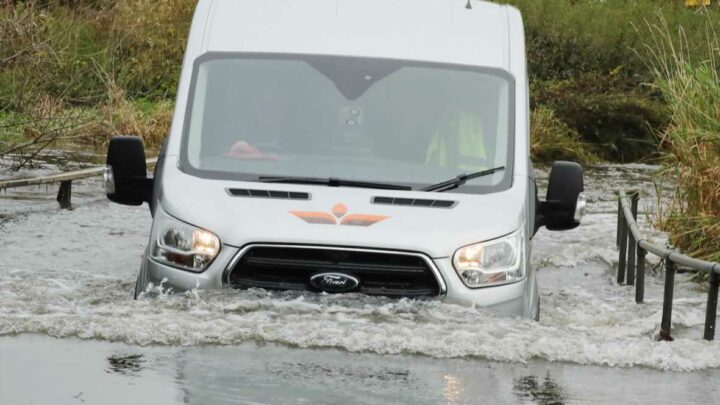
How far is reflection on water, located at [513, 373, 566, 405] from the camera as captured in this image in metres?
8.20

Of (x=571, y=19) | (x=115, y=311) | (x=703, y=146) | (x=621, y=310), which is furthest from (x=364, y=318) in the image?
(x=571, y=19)

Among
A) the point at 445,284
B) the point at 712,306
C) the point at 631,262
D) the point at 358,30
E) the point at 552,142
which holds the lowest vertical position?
the point at 552,142

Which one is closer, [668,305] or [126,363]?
[126,363]

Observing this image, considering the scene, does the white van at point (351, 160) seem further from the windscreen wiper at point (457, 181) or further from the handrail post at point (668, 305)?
the handrail post at point (668, 305)

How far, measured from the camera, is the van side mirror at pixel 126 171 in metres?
9.55

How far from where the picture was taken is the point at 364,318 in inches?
354

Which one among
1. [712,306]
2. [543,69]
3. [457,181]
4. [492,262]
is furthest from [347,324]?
[543,69]

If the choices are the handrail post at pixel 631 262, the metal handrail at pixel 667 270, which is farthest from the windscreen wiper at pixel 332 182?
the handrail post at pixel 631 262

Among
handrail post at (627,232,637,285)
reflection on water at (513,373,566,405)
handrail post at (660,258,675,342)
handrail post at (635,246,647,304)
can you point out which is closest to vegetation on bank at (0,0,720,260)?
handrail post at (627,232,637,285)

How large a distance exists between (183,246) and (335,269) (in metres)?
0.76

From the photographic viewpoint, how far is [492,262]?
352 inches

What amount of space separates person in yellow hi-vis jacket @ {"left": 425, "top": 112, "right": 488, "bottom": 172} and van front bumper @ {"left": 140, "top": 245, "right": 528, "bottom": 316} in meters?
0.92

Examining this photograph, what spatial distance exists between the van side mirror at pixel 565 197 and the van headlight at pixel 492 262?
1.88 feet

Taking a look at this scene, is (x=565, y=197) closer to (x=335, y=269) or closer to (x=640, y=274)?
(x=335, y=269)
